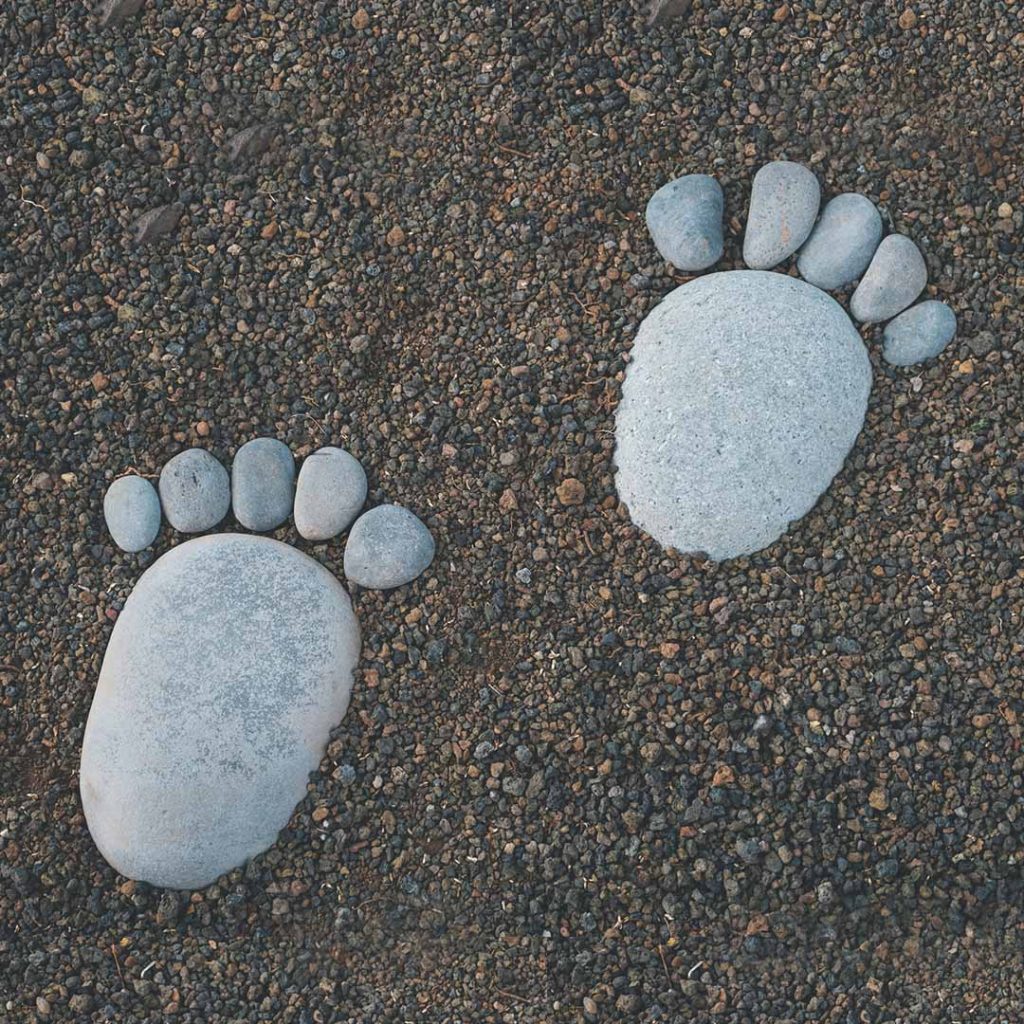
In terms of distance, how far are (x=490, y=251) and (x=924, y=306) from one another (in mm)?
1389

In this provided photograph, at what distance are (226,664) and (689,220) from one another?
1997mm

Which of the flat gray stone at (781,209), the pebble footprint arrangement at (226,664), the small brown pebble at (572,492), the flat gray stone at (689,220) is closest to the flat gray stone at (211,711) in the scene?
the pebble footprint arrangement at (226,664)

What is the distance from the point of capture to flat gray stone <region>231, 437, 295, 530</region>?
362 centimetres

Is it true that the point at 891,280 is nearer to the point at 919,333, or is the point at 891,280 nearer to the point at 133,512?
the point at 919,333

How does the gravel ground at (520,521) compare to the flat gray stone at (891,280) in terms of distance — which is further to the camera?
the flat gray stone at (891,280)

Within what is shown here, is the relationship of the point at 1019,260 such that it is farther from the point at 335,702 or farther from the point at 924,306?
the point at 335,702

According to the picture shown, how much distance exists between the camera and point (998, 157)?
360 cm

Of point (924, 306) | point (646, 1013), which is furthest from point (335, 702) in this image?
point (924, 306)

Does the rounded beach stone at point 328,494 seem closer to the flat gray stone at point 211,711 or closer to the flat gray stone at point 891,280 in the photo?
the flat gray stone at point 211,711

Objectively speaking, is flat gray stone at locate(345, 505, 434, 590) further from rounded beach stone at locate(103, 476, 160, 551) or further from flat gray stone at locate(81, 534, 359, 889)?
rounded beach stone at locate(103, 476, 160, 551)

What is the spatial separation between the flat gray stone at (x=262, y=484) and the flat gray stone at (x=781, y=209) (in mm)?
1663

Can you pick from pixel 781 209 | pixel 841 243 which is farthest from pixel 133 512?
pixel 841 243

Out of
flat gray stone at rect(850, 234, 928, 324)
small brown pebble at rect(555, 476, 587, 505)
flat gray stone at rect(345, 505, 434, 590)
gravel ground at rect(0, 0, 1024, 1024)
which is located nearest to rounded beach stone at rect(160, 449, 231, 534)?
gravel ground at rect(0, 0, 1024, 1024)

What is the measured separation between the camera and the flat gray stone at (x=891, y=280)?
3.53 metres
